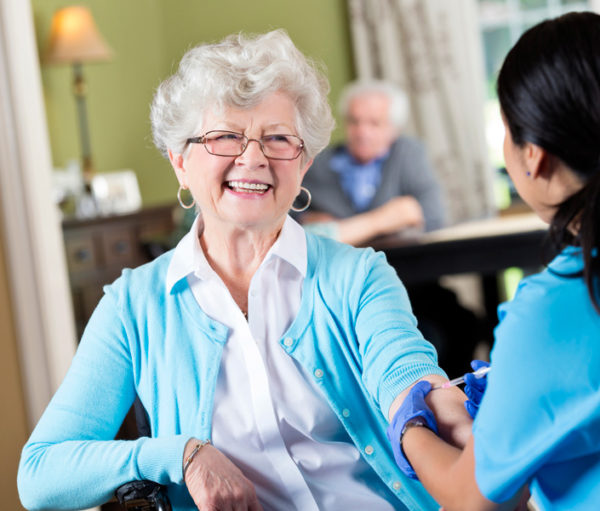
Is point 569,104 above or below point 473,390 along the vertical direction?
above

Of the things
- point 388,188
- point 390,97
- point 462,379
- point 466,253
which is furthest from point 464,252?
point 462,379

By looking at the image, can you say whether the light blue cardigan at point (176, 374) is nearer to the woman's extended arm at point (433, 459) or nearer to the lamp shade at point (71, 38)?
the woman's extended arm at point (433, 459)

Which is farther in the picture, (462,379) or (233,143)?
(233,143)

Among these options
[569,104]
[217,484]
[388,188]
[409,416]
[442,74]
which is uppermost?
[442,74]

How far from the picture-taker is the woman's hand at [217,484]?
3.77 feet

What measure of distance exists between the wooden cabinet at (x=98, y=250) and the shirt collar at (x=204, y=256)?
8.62ft

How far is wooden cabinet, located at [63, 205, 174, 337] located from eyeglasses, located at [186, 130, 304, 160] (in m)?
2.71

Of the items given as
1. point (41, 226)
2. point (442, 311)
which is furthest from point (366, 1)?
point (41, 226)

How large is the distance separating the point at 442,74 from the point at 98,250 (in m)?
2.51

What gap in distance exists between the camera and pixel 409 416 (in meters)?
1.05

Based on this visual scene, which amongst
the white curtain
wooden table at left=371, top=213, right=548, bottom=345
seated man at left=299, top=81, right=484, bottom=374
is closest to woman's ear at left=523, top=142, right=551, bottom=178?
wooden table at left=371, top=213, right=548, bottom=345

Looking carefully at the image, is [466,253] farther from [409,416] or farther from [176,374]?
[409,416]

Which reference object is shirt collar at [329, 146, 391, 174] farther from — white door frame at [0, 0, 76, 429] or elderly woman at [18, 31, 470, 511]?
elderly woman at [18, 31, 470, 511]

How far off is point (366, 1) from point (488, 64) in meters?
0.91
